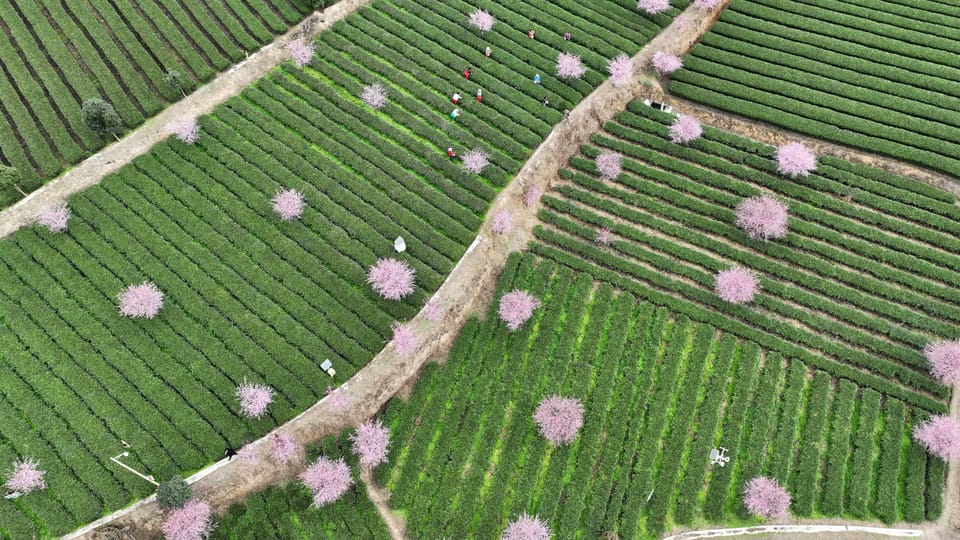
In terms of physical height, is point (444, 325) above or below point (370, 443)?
above

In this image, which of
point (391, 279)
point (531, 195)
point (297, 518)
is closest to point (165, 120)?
point (391, 279)

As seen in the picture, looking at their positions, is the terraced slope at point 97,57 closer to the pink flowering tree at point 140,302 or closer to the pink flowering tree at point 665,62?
the pink flowering tree at point 140,302

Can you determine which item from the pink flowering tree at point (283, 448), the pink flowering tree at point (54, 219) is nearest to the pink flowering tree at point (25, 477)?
the pink flowering tree at point (283, 448)

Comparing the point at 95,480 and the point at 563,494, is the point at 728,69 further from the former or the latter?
the point at 95,480

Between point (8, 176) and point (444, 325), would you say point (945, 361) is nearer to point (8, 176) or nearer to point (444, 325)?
point (444, 325)

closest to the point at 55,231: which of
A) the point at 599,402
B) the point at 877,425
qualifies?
the point at 599,402

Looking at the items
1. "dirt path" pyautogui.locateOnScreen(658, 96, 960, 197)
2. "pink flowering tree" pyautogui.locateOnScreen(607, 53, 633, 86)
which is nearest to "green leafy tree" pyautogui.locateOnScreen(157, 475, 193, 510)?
"pink flowering tree" pyautogui.locateOnScreen(607, 53, 633, 86)
